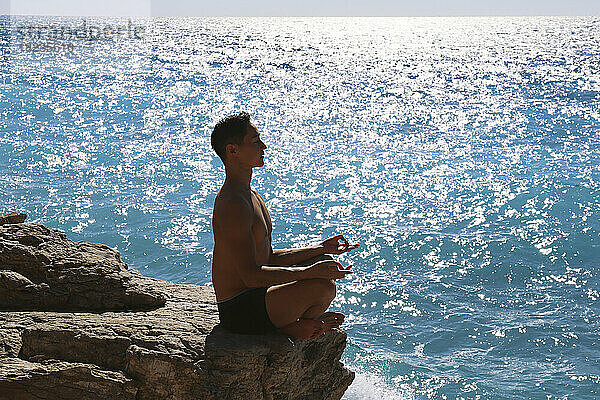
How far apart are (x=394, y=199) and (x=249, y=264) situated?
518 inches

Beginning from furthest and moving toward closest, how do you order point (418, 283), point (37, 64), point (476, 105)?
point (37, 64), point (476, 105), point (418, 283)

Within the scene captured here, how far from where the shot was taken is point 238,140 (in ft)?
16.5

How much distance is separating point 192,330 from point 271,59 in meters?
52.5

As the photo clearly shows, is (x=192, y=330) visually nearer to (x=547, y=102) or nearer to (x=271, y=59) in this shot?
(x=547, y=102)

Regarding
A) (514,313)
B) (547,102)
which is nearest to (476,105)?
(547,102)

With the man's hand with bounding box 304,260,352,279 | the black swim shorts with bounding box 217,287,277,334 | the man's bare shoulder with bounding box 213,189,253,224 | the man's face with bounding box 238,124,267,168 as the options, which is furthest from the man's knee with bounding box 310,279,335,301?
the man's face with bounding box 238,124,267,168

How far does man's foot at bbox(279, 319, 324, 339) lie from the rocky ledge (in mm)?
60

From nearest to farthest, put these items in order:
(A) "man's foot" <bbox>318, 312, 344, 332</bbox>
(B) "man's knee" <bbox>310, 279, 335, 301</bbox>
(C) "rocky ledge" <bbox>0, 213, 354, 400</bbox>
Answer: (C) "rocky ledge" <bbox>0, 213, 354, 400</bbox>, (B) "man's knee" <bbox>310, 279, 335, 301</bbox>, (A) "man's foot" <bbox>318, 312, 344, 332</bbox>

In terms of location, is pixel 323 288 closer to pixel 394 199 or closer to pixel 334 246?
pixel 334 246

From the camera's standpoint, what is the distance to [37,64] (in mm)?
46250

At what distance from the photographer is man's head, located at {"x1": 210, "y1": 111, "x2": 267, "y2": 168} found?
5.00 metres

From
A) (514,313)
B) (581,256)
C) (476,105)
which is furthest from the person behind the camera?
(476,105)

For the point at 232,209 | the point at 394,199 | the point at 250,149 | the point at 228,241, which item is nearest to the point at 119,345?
the point at 228,241

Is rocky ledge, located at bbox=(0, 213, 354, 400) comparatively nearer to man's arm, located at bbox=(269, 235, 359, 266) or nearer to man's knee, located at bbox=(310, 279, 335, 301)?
man's knee, located at bbox=(310, 279, 335, 301)
